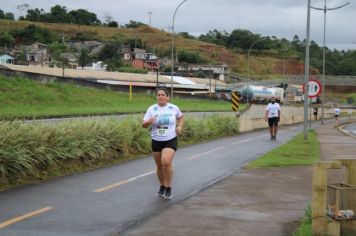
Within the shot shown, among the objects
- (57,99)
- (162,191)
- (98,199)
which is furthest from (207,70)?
(98,199)

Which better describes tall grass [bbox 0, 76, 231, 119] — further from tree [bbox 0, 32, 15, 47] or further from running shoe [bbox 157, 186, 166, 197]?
tree [bbox 0, 32, 15, 47]

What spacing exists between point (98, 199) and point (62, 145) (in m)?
3.56

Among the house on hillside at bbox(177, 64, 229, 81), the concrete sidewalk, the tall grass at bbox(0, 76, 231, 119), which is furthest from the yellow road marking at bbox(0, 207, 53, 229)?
the house on hillside at bbox(177, 64, 229, 81)

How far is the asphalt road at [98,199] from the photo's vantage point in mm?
7762

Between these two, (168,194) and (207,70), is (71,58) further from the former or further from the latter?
(168,194)

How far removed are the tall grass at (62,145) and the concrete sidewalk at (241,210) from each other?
3465 mm

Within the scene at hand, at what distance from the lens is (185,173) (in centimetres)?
1361

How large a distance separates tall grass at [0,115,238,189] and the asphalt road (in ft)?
1.71

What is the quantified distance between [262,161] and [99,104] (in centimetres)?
3005

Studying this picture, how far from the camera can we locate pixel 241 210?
29.8ft

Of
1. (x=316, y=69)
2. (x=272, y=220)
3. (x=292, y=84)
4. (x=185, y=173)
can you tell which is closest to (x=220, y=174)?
(x=185, y=173)

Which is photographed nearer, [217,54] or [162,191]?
[162,191]

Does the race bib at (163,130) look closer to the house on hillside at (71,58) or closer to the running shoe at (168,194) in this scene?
the running shoe at (168,194)

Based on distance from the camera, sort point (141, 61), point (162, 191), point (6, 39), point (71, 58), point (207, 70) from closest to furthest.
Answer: point (162, 191) → point (71, 58) → point (207, 70) → point (6, 39) → point (141, 61)
